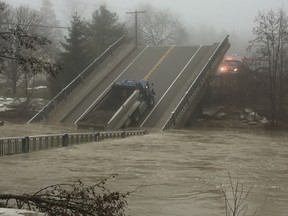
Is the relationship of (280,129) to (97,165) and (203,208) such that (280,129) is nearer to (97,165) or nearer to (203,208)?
(97,165)

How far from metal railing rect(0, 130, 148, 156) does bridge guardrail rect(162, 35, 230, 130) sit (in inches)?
302

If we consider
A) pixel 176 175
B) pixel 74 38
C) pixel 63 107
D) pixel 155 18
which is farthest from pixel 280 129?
pixel 155 18

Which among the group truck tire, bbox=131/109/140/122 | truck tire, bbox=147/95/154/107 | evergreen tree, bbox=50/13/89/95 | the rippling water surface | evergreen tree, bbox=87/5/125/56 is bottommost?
the rippling water surface

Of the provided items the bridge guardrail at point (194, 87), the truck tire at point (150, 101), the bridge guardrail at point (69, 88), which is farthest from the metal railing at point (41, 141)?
the bridge guardrail at point (69, 88)

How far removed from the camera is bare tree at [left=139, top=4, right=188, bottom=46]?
99.1m

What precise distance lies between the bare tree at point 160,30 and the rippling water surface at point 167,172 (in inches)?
2946

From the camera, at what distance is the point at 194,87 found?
38406 millimetres

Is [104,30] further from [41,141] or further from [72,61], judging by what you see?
[41,141]

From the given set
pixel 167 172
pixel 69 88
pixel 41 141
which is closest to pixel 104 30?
pixel 69 88

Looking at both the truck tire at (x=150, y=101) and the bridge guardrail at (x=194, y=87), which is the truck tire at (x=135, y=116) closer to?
the truck tire at (x=150, y=101)

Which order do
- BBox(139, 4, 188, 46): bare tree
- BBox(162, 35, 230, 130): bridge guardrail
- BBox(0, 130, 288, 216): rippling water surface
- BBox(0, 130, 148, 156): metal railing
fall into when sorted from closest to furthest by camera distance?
BBox(0, 130, 288, 216): rippling water surface, BBox(0, 130, 148, 156): metal railing, BBox(162, 35, 230, 130): bridge guardrail, BBox(139, 4, 188, 46): bare tree

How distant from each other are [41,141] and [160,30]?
8020 centimetres

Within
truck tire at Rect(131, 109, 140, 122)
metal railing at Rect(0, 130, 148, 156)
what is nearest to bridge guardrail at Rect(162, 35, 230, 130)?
truck tire at Rect(131, 109, 140, 122)

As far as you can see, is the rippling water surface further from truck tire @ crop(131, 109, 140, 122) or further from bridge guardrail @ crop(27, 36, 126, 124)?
bridge guardrail @ crop(27, 36, 126, 124)
